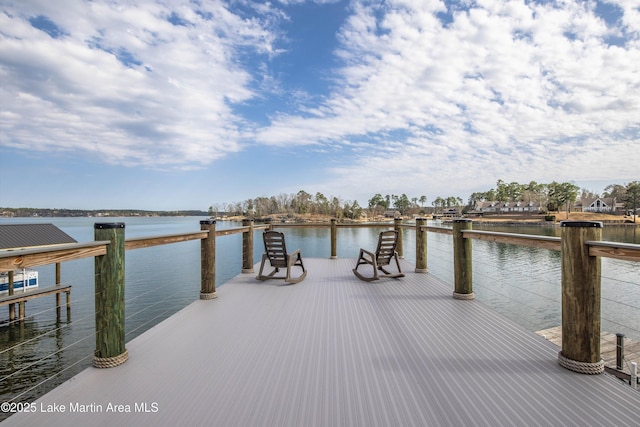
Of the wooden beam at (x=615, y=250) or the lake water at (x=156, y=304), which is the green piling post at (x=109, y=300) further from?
the wooden beam at (x=615, y=250)

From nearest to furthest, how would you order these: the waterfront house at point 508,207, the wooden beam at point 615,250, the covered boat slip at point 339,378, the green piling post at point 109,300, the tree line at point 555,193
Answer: the covered boat slip at point 339,378 → the wooden beam at point 615,250 → the green piling post at point 109,300 → the tree line at point 555,193 → the waterfront house at point 508,207

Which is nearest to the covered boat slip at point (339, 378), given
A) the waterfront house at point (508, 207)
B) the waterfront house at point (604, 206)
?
the waterfront house at point (508, 207)

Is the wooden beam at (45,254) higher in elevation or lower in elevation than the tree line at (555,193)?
lower

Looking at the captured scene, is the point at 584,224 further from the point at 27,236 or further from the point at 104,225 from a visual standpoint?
the point at 27,236

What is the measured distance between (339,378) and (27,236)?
15.7 metres

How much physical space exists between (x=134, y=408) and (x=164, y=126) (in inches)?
525

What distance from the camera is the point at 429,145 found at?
Result: 17.5 meters

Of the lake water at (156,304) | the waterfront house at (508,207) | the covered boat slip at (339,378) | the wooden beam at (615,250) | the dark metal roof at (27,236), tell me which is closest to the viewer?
the covered boat slip at (339,378)

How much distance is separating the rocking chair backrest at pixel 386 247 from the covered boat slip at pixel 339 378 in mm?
1689

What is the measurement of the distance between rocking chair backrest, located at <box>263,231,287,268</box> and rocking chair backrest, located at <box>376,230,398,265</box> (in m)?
1.50

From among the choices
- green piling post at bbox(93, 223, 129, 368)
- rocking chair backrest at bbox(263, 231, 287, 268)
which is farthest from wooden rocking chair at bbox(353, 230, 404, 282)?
green piling post at bbox(93, 223, 129, 368)

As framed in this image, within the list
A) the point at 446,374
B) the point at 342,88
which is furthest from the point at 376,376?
the point at 342,88

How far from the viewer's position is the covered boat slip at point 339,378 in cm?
141

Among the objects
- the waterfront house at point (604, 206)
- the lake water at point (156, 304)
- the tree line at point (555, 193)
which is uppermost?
the tree line at point (555, 193)
